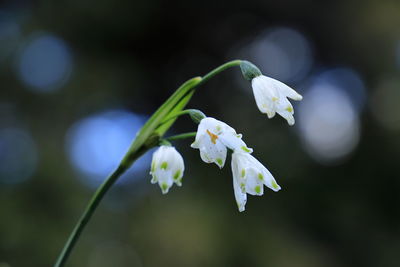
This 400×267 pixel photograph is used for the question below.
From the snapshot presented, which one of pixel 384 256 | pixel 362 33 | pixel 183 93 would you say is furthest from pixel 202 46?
pixel 183 93

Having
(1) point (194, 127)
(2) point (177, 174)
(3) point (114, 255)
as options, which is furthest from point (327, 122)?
(2) point (177, 174)

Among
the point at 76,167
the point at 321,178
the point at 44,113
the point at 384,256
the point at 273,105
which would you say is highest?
the point at 273,105

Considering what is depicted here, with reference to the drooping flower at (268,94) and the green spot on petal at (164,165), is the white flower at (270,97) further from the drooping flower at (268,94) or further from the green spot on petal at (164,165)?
the green spot on petal at (164,165)

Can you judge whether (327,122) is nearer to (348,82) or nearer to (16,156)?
(348,82)

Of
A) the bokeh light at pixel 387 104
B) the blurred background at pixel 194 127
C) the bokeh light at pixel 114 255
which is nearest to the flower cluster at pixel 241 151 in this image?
the blurred background at pixel 194 127

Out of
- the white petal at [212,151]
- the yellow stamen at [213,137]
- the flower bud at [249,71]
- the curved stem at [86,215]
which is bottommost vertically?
the curved stem at [86,215]

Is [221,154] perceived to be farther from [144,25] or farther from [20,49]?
[144,25]

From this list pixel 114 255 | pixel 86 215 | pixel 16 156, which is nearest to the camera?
pixel 86 215
